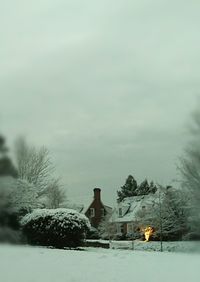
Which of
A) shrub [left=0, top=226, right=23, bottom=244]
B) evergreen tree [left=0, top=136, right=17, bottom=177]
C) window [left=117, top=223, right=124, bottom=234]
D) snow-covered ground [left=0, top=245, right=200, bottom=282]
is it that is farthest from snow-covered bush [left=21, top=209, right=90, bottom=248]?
evergreen tree [left=0, top=136, right=17, bottom=177]

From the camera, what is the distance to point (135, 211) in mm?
5141

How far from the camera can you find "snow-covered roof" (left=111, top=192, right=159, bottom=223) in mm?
4500

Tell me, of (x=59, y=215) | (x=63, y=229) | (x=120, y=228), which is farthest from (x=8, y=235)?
(x=63, y=229)

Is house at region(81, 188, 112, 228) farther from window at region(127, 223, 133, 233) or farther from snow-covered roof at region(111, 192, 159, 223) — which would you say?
window at region(127, 223, 133, 233)

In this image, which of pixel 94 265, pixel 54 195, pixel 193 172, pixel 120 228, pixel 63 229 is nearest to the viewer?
pixel 193 172

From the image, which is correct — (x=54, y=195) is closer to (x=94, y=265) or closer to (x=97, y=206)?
(x=97, y=206)

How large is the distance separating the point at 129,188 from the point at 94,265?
8.80ft

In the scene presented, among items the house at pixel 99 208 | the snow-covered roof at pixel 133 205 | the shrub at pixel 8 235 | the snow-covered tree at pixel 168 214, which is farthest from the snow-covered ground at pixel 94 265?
the house at pixel 99 208

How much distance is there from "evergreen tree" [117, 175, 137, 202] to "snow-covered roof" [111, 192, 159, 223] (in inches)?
3.8

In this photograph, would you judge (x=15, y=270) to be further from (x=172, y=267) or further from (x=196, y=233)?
(x=196, y=233)

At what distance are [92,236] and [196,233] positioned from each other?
4314mm

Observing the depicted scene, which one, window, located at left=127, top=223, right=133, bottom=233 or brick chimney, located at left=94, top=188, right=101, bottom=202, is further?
window, located at left=127, top=223, right=133, bottom=233

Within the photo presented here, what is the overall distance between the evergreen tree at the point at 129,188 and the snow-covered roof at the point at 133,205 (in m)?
0.10

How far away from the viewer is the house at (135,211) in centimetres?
457
